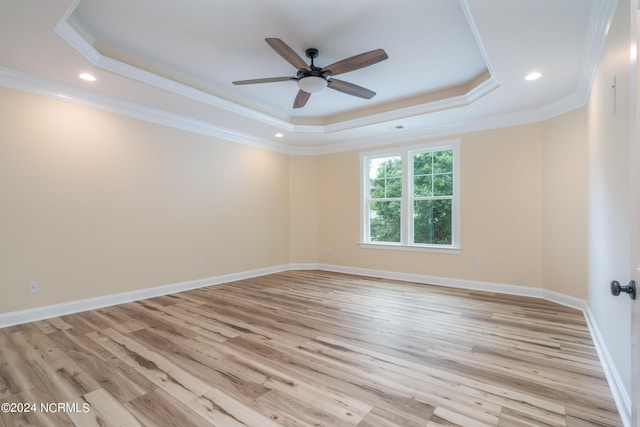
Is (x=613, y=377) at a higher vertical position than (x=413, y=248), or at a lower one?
lower

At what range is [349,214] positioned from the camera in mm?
6043

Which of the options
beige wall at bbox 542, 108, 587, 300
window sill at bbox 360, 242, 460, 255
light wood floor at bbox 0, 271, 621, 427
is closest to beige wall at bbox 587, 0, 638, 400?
light wood floor at bbox 0, 271, 621, 427

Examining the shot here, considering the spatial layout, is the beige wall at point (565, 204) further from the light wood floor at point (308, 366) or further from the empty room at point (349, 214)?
the light wood floor at point (308, 366)

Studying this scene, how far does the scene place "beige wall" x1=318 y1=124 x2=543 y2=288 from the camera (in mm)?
4207

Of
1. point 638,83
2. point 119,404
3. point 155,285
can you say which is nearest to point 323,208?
point 155,285

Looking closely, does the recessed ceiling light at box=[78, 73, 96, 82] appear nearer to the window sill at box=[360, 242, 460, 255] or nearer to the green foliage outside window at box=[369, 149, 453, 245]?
the green foliage outside window at box=[369, 149, 453, 245]

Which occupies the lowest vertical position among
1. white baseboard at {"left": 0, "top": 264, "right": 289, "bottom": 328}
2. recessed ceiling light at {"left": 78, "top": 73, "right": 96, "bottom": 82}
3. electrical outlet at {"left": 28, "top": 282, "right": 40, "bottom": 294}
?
white baseboard at {"left": 0, "top": 264, "right": 289, "bottom": 328}

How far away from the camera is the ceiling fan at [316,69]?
2.60 m

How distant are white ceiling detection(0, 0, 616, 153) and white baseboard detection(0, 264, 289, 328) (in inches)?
91.6

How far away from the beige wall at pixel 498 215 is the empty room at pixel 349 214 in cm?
3

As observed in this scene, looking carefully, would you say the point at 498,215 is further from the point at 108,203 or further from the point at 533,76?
the point at 108,203

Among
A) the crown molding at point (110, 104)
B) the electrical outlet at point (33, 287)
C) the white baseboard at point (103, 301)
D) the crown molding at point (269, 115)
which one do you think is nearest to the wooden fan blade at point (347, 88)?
the crown molding at point (269, 115)

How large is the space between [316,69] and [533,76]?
227 centimetres

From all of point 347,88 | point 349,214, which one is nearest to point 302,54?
point 347,88
